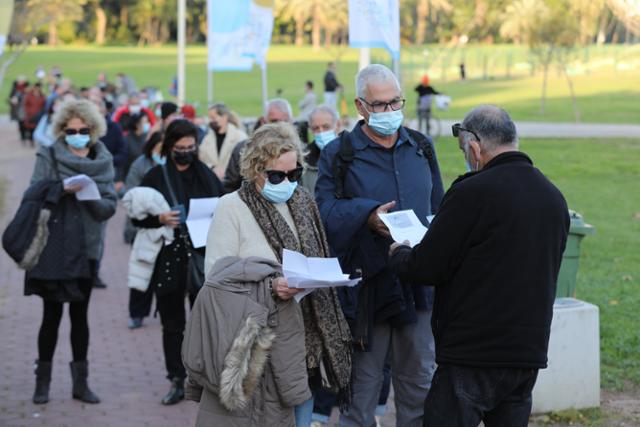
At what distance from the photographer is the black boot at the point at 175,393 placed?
24.7 feet

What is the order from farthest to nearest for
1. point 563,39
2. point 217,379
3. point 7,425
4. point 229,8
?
1. point 563,39
2. point 229,8
3. point 7,425
4. point 217,379

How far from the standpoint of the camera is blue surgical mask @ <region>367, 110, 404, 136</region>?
5305mm

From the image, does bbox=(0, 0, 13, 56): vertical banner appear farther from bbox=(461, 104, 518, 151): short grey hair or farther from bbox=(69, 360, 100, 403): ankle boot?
bbox=(69, 360, 100, 403): ankle boot

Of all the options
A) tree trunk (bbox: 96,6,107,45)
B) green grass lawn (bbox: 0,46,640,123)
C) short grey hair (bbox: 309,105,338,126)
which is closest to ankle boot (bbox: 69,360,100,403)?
short grey hair (bbox: 309,105,338,126)

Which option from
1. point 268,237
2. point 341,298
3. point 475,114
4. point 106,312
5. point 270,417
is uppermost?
point 475,114

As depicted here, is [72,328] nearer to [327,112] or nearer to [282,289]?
[327,112]

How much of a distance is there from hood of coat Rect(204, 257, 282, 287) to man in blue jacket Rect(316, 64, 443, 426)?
64cm

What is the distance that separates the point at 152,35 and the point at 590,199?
4201 inches

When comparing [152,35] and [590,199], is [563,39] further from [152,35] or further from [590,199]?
[152,35]

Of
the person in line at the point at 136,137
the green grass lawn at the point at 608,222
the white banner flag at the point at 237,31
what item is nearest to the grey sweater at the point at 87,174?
the green grass lawn at the point at 608,222

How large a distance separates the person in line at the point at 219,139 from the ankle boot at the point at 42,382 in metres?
3.82

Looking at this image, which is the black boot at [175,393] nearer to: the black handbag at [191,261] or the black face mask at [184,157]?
the black handbag at [191,261]

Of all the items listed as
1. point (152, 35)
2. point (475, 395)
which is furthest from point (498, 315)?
Answer: point (152, 35)

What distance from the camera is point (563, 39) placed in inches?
1698
